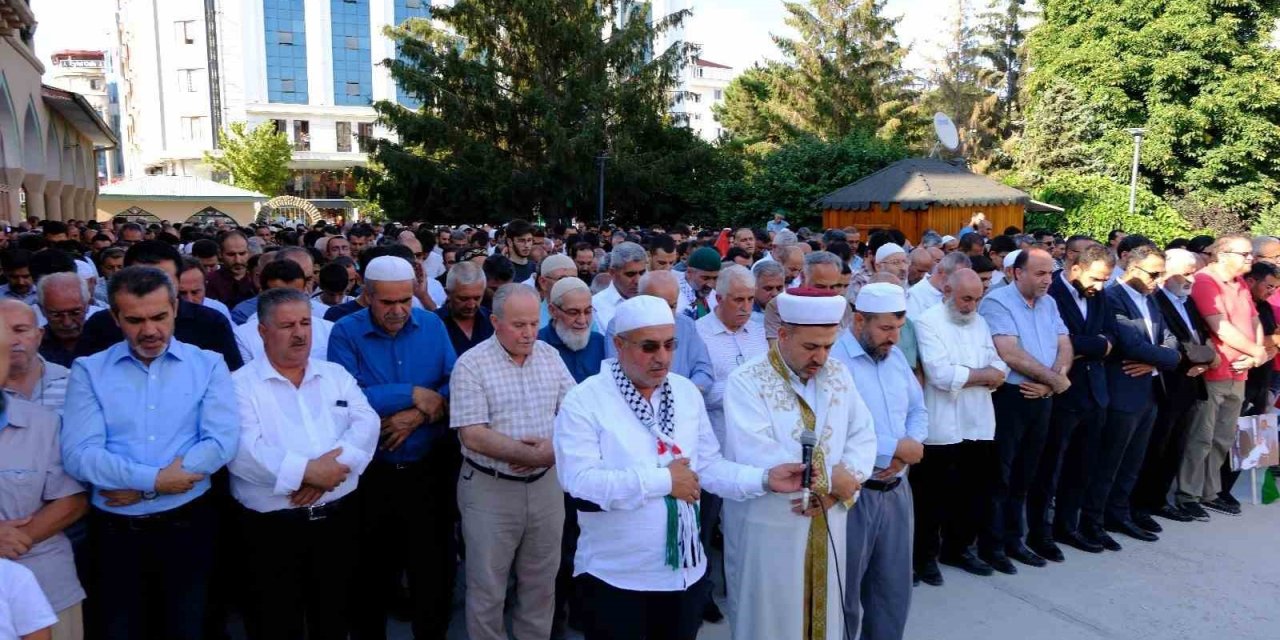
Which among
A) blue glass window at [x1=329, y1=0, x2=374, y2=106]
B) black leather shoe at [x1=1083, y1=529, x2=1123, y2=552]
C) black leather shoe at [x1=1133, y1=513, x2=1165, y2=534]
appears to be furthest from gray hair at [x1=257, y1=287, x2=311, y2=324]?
blue glass window at [x1=329, y1=0, x2=374, y2=106]

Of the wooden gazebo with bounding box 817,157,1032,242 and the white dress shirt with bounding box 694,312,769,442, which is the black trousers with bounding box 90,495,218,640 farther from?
the wooden gazebo with bounding box 817,157,1032,242

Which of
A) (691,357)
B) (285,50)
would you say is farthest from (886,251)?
(285,50)

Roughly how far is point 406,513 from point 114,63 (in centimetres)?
10005

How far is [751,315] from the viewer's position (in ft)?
17.5

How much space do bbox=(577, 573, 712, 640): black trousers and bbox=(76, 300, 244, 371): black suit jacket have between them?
2346 millimetres

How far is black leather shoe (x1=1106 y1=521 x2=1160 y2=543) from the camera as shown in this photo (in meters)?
6.09

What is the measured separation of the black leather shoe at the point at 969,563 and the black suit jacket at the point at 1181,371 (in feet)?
7.16

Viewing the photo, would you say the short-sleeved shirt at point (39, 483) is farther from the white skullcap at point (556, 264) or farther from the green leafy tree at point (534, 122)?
the green leafy tree at point (534, 122)

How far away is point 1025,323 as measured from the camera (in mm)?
5547

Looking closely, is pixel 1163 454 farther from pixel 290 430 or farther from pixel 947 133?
pixel 947 133

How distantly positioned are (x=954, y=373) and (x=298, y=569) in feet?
11.8

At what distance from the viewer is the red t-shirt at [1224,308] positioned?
655 centimetres

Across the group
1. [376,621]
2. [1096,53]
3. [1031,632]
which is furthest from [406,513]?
[1096,53]

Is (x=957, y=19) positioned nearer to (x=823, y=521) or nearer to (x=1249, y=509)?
(x=1249, y=509)
